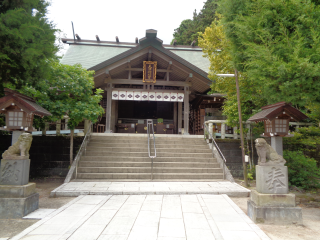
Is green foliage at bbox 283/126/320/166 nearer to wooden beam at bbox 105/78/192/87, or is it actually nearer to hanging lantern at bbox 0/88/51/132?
wooden beam at bbox 105/78/192/87

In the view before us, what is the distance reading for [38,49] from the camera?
5004 millimetres

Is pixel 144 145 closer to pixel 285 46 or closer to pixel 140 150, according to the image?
pixel 140 150

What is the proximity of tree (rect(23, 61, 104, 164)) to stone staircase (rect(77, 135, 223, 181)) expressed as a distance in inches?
70.7

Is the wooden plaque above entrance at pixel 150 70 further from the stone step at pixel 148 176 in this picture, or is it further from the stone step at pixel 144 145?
the stone step at pixel 148 176

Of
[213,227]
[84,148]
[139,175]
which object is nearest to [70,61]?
[84,148]

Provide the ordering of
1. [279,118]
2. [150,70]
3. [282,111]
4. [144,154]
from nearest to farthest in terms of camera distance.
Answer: [282,111]
[279,118]
[144,154]
[150,70]

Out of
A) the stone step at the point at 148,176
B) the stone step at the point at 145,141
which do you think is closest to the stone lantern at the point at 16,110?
the stone step at the point at 148,176

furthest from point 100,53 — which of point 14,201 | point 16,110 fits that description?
point 14,201

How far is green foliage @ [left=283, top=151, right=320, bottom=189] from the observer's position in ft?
25.0

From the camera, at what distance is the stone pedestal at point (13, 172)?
479 centimetres

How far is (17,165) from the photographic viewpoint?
4867 millimetres

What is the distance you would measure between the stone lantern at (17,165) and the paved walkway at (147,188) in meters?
1.43

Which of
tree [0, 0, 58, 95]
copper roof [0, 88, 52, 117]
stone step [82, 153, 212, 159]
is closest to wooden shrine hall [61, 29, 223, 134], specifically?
stone step [82, 153, 212, 159]

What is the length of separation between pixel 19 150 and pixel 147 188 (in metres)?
3.72
